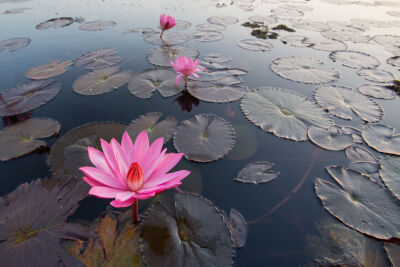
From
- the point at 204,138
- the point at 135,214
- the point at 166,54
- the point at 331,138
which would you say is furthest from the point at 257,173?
the point at 166,54

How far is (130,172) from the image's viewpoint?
1.15 m

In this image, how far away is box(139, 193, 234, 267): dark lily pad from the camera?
4.10 feet

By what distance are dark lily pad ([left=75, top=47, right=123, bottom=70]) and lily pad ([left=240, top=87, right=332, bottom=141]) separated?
7.73ft

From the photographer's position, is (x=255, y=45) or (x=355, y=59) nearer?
(x=355, y=59)

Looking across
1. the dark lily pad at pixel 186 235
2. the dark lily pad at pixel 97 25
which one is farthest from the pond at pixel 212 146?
the dark lily pad at pixel 97 25

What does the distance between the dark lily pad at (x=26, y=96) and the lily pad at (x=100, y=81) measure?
0.98ft

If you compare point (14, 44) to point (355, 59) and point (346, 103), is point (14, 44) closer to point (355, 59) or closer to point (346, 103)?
point (346, 103)

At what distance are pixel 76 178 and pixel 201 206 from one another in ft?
3.44

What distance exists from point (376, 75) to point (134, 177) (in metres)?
3.95

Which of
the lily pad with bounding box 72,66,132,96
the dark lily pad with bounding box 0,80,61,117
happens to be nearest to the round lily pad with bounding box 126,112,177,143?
the lily pad with bounding box 72,66,132,96

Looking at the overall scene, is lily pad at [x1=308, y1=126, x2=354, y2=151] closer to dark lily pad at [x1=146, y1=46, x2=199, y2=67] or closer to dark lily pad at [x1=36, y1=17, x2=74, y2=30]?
dark lily pad at [x1=146, y1=46, x2=199, y2=67]

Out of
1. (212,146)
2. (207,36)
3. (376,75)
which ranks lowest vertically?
(212,146)

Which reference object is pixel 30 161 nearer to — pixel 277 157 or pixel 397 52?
pixel 277 157

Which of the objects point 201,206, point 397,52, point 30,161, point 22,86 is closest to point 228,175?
point 201,206
